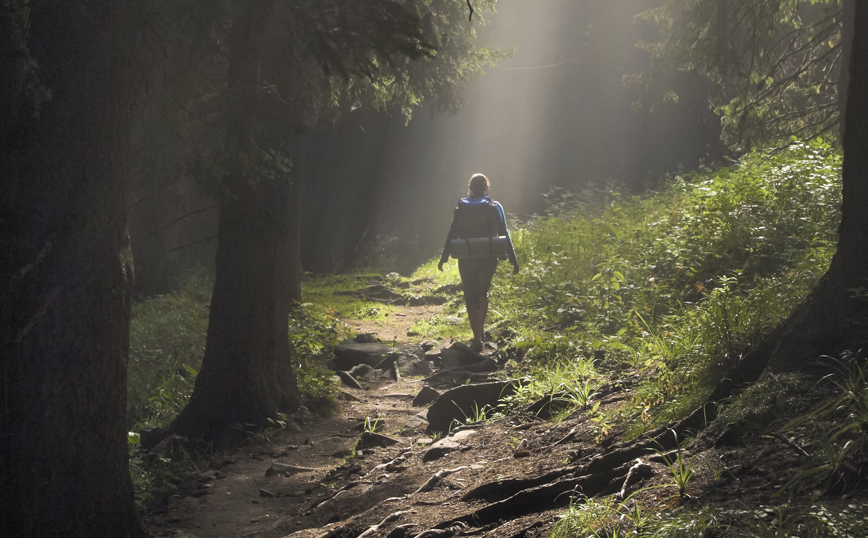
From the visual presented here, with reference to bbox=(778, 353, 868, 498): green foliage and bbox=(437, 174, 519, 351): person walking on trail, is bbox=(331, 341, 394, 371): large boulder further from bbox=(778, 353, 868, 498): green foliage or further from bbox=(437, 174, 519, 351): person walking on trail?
bbox=(778, 353, 868, 498): green foliage

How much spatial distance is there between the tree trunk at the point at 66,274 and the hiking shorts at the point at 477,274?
5782 mm

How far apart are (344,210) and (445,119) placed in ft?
17.6

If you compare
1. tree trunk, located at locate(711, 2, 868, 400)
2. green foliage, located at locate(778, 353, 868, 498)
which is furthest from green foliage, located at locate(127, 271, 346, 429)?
green foliage, located at locate(778, 353, 868, 498)

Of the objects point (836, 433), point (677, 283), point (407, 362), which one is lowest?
point (407, 362)

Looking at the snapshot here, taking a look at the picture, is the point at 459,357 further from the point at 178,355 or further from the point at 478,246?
the point at 178,355

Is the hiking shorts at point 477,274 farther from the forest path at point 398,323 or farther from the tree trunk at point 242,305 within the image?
the tree trunk at point 242,305

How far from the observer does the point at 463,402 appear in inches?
262

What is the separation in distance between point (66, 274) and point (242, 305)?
3001 mm

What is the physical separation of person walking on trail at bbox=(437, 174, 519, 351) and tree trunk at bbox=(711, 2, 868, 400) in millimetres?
5367

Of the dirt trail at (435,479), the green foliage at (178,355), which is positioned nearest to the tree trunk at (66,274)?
the dirt trail at (435,479)

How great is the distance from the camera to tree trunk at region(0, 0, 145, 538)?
11.9 feet

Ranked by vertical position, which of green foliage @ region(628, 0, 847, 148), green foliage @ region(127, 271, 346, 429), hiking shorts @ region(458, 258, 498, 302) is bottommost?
green foliage @ region(127, 271, 346, 429)

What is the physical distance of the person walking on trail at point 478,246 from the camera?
366 inches

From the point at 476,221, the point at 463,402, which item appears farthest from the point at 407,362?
the point at 463,402
